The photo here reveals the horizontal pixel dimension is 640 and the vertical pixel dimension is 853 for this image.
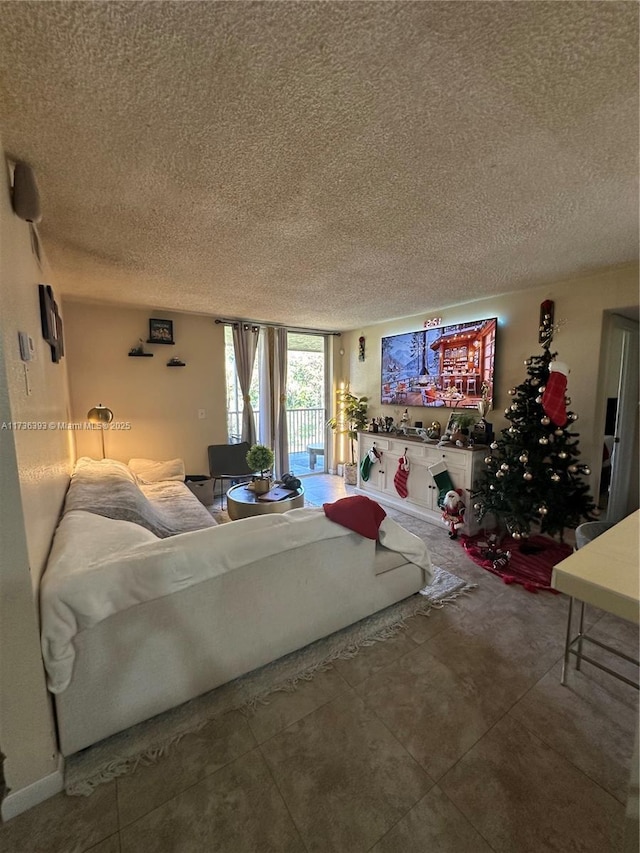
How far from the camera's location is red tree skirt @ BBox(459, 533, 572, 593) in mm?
2447

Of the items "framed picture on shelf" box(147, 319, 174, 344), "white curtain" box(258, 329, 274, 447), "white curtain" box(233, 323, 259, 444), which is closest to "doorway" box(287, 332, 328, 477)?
"white curtain" box(258, 329, 274, 447)

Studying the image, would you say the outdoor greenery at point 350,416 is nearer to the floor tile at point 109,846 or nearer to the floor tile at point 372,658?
the floor tile at point 372,658

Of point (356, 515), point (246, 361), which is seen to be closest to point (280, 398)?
point (246, 361)

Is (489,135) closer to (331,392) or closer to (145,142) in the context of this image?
(145,142)

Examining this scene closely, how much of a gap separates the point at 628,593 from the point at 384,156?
168 centimetres

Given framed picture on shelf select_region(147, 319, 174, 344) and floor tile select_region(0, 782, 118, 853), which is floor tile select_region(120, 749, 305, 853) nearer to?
floor tile select_region(0, 782, 118, 853)

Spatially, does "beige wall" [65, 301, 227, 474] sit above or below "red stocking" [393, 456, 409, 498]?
above

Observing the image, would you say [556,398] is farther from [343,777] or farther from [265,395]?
[265,395]

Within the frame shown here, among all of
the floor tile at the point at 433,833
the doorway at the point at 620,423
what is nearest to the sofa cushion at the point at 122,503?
the floor tile at the point at 433,833

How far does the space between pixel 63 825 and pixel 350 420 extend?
446cm

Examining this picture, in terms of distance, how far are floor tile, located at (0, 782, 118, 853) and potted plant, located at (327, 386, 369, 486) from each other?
404 cm

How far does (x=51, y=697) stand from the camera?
121cm

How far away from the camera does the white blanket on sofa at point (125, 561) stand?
1.15 metres

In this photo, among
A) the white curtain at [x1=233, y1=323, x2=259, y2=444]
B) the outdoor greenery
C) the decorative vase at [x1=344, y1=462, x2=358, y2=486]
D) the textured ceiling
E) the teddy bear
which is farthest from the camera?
the decorative vase at [x1=344, y1=462, x2=358, y2=486]
